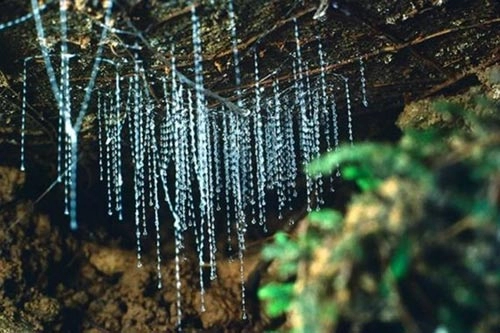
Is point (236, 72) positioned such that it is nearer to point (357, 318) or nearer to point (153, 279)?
point (357, 318)

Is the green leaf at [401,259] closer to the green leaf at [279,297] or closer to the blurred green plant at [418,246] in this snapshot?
the blurred green plant at [418,246]

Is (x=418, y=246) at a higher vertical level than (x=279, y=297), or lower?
higher

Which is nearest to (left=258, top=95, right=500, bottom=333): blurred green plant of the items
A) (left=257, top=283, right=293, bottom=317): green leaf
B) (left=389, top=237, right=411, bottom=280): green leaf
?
(left=389, top=237, right=411, bottom=280): green leaf

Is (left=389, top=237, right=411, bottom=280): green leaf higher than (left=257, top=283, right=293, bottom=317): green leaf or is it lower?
higher

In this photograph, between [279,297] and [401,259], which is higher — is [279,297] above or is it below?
below

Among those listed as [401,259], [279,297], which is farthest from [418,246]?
[279,297]

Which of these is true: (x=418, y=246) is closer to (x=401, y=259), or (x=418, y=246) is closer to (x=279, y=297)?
(x=401, y=259)

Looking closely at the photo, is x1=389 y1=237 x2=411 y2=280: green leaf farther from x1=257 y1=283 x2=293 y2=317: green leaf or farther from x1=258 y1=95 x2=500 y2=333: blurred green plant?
x1=257 y1=283 x2=293 y2=317: green leaf

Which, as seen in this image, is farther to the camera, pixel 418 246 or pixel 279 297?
pixel 279 297

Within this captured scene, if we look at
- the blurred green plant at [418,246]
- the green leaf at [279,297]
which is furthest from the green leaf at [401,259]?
the green leaf at [279,297]
